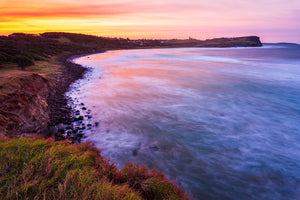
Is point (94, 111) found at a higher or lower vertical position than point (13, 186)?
lower

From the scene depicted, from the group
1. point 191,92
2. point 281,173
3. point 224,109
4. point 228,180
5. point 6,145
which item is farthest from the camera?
point 191,92

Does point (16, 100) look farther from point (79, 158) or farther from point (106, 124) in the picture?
point (79, 158)

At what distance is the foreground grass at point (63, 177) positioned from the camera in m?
3.03

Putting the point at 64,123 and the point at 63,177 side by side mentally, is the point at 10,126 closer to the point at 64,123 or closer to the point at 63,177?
the point at 64,123

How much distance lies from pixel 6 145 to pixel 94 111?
8336mm

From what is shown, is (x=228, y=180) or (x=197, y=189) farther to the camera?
(x=228, y=180)

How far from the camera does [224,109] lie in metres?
13.7

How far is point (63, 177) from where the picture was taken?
3438 millimetres

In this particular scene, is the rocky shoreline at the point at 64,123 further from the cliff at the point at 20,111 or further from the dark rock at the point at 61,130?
the cliff at the point at 20,111

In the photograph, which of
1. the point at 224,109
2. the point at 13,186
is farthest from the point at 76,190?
the point at 224,109

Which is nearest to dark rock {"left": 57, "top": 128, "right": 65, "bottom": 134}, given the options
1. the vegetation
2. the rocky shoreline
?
the rocky shoreline

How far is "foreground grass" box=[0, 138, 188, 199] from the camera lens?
9.94 feet

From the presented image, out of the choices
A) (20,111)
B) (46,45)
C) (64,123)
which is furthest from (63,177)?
(46,45)

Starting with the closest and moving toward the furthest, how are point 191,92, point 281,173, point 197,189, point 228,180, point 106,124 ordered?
1. point 197,189
2. point 228,180
3. point 281,173
4. point 106,124
5. point 191,92
